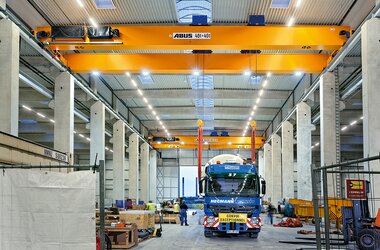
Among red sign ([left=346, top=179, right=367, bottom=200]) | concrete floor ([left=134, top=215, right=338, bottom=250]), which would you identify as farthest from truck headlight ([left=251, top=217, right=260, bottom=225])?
red sign ([left=346, top=179, right=367, bottom=200])

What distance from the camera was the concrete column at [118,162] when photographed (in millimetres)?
36750

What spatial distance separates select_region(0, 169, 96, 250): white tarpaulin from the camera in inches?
294

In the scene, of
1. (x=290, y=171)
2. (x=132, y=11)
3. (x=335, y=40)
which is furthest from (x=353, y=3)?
(x=290, y=171)

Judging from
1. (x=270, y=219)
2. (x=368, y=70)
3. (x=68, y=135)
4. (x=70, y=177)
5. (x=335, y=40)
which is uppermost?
(x=335, y=40)

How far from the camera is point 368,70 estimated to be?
17500 millimetres

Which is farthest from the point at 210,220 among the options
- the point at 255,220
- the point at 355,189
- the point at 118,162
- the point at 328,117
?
the point at 118,162

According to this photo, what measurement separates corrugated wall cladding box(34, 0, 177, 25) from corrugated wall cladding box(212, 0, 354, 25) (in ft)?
7.22

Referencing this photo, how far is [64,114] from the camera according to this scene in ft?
79.3

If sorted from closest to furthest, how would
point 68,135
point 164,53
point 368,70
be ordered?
1. point 368,70
2. point 68,135
3. point 164,53

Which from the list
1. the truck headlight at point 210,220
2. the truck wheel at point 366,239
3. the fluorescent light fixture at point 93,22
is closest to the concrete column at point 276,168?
the truck headlight at point 210,220

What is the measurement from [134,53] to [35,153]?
36.5 feet

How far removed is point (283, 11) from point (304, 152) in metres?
13.3

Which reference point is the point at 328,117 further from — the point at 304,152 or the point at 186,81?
the point at 186,81

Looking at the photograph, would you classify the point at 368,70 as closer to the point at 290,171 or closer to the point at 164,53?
the point at 164,53
